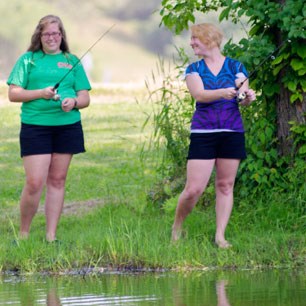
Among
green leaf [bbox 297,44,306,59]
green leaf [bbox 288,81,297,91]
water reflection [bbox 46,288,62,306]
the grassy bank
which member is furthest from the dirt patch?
water reflection [bbox 46,288,62,306]

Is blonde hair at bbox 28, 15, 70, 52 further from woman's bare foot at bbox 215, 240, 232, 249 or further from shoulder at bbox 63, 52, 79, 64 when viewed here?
woman's bare foot at bbox 215, 240, 232, 249

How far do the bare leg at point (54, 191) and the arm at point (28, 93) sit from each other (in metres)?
0.52

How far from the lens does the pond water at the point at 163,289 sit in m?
7.55

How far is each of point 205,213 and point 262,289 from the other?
8.22 feet

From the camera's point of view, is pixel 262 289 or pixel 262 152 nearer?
pixel 262 289

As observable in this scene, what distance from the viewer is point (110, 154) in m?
16.5

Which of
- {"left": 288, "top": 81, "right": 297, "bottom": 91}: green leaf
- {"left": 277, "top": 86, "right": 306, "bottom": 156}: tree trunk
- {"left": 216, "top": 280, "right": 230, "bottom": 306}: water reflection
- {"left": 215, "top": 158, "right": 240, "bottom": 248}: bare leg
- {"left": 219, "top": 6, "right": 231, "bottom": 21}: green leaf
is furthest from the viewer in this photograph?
{"left": 219, "top": 6, "right": 231, "bottom": 21}: green leaf

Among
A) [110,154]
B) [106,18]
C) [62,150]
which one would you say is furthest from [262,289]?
[106,18]

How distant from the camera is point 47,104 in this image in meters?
9.34

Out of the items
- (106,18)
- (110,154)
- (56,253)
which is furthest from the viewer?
(106,18)

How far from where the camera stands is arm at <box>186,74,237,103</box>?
29.3 feet

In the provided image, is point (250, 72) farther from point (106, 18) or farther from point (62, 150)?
point (106, 18)

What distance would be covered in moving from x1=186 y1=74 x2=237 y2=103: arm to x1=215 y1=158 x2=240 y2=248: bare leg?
1.66 ft

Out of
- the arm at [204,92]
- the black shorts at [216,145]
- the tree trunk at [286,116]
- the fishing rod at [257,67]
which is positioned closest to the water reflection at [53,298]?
the black shorts at [216,145]
